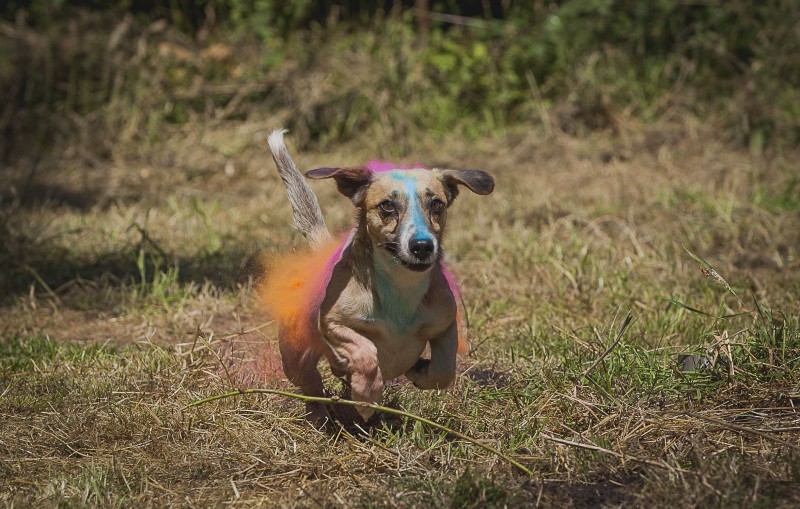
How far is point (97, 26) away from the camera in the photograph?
35.6ft

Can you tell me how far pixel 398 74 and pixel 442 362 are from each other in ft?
21.6

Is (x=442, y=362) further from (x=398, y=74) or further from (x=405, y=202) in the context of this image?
(x=398, y=74)

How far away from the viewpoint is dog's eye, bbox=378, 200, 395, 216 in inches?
146

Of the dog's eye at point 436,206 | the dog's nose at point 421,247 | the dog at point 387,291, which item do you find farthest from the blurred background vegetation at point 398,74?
the dog's nose at point 421,247

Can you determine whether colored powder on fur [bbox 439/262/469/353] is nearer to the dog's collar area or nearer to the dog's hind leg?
the dog's collar area

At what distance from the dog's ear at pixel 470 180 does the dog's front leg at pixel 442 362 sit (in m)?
0.50

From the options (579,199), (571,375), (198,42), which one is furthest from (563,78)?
(571,375)

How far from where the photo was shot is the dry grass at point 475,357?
135 inches

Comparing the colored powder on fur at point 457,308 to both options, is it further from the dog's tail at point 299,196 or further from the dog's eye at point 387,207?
the dog's tail at point 299,196

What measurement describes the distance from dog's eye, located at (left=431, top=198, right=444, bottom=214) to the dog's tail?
0.85 meters

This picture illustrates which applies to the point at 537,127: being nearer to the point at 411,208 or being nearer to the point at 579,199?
the point at 579,199

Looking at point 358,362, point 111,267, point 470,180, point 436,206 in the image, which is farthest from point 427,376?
point 111,267

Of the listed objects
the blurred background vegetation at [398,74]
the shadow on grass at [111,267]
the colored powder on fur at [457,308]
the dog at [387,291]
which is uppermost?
the dog at [387,291]

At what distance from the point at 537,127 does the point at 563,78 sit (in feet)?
2.17
